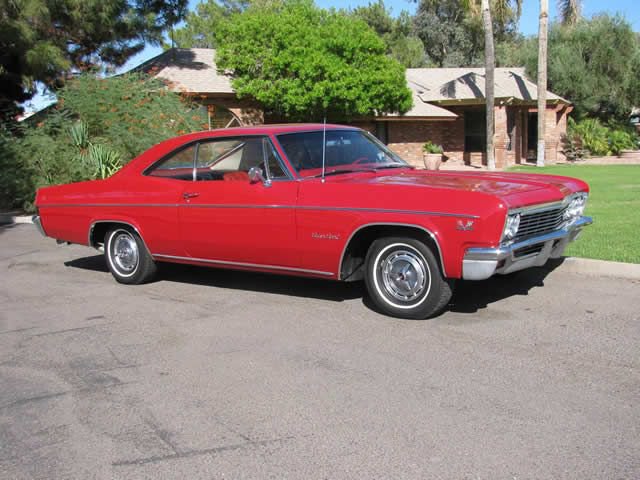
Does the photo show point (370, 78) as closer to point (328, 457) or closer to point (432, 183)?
point (432, 183)

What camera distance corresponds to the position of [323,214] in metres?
5.92

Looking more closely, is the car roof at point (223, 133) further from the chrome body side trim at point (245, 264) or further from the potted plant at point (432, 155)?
the potted plant at point (432, 155)

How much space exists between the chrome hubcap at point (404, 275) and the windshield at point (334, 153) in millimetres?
1104

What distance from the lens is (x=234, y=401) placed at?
4.20 meters

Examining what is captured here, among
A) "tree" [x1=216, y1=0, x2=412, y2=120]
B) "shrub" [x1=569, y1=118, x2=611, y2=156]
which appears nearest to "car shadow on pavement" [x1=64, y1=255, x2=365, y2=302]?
"tree" [x1=216, y1=0, x2=412, y2=120]

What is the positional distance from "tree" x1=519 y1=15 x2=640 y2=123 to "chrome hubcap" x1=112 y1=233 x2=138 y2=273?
98.5 ft

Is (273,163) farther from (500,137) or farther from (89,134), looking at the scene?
(500,137)

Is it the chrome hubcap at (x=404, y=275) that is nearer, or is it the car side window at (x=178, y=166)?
the chrome hubcap at (x=404, y=275)

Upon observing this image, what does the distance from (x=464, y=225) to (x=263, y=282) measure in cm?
290

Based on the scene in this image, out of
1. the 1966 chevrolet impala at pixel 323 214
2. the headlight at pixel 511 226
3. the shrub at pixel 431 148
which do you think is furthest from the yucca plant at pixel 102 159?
the shrub at pixel 431 148

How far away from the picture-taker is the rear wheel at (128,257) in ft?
24.4

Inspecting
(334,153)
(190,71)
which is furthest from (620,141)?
(334,153)

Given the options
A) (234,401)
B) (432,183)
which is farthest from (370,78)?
(234,401)

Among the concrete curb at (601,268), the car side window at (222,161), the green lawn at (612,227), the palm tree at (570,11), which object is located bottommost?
the concrete curb at (601,268)
